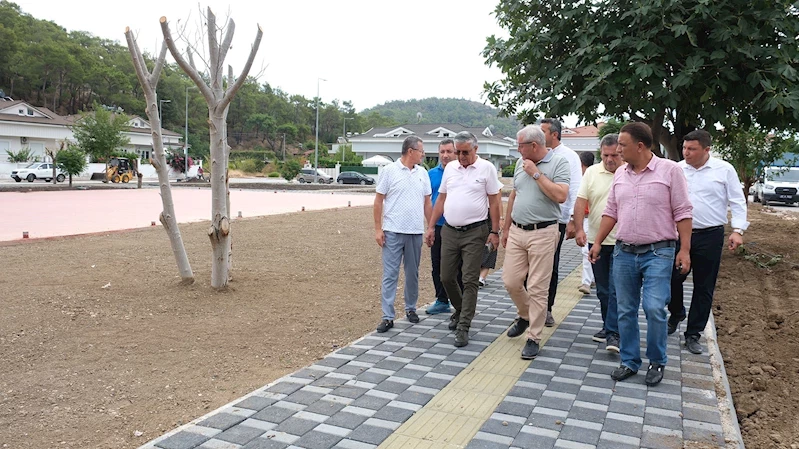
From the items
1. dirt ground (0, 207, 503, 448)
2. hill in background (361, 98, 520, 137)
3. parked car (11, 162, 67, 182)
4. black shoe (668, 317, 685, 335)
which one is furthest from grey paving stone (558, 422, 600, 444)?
hill in background (361, 98, 520, 137)

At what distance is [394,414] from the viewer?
11.7 feet

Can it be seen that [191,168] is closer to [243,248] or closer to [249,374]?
[243,248]

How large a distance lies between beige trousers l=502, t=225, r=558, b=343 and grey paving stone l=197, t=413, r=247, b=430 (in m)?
2.35

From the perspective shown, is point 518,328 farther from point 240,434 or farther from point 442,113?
point 442,113

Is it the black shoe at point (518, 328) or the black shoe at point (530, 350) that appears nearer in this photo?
the black shoe at point (530, 350)

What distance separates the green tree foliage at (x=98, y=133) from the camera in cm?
3622

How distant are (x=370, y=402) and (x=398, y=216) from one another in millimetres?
2154

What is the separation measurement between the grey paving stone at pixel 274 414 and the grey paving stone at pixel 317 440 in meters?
0.27

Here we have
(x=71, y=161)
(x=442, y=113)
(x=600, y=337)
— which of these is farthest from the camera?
(x=442, y=113)

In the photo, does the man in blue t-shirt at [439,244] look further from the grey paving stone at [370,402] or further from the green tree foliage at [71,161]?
the green tree foliage at [71,161]

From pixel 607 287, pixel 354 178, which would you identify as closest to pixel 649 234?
pixel 607 287

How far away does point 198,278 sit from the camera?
7.58 meters

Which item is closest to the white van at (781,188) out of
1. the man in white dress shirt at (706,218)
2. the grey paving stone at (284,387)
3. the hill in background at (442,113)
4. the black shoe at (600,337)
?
the man in white dress shirt at (706,218)

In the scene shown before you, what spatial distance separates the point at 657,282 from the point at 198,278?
555 cm
